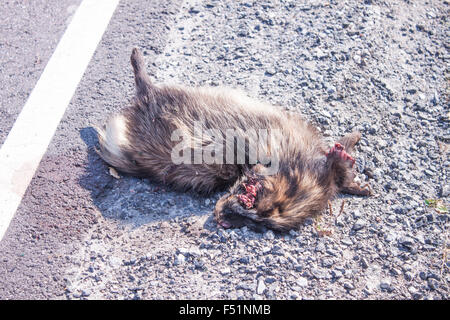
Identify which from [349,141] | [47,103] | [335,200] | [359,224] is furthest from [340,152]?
[47,103]

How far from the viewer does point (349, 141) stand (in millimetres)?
3611

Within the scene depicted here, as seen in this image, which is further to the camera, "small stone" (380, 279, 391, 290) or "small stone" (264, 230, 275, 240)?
"small stone" (264, 230, 275, 240)

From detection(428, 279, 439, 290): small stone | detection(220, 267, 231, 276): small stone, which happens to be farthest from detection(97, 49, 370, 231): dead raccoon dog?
detection(428, 279, 439, 290): small stone

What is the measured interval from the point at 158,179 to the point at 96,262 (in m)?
0.82

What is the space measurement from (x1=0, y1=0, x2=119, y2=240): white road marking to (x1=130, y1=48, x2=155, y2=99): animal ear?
2.12 feet

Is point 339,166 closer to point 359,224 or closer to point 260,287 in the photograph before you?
point 359,224

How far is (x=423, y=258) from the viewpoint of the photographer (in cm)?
303

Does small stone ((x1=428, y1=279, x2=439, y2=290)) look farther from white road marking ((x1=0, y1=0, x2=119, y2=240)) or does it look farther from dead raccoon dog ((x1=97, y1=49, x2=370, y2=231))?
white road marking ((x1=0, y1=0, x2=119, y2=240))

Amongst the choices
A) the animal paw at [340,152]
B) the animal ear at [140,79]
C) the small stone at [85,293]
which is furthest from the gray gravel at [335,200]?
the animal ear at [140,79]

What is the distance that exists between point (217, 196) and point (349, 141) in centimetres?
112

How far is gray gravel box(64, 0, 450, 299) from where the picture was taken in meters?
2.90

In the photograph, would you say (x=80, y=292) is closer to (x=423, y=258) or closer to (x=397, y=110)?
(x=423, y=258)

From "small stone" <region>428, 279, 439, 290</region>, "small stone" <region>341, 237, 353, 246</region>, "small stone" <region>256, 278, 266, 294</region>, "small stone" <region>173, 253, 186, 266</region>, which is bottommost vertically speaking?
"small stone" <region>173, 253, 186, 266</region>

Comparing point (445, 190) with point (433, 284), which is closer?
point (433, 284)
